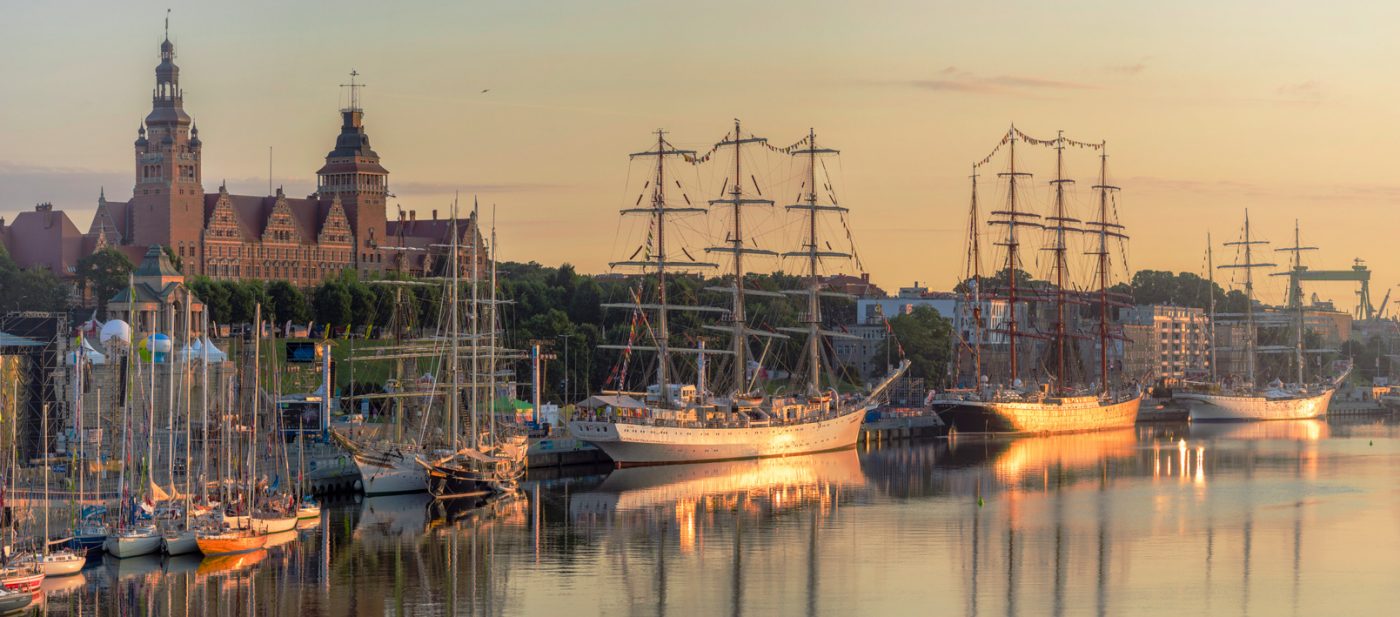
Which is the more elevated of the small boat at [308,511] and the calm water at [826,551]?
the small boat at [308,511]

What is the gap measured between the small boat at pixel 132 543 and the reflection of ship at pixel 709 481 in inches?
774

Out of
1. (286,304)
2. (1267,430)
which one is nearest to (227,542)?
(286,304)

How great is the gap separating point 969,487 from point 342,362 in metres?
49.2

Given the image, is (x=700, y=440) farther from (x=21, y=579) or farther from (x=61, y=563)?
(x=21, y=579)

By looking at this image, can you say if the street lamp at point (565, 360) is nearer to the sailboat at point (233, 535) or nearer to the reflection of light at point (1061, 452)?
the reflection of light at point (1061, 452)

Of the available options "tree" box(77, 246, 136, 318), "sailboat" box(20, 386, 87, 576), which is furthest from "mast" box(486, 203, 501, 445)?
"tree" box(77, 246, 136, 318)

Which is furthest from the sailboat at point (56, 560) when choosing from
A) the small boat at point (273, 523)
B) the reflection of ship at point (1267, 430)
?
the reflection of ship at point (1267, 430)

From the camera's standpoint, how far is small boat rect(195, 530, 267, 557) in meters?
59.2

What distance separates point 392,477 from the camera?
78.7 meters

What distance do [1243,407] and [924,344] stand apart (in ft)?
92.1

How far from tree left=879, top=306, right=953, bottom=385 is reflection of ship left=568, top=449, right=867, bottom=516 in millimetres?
50522

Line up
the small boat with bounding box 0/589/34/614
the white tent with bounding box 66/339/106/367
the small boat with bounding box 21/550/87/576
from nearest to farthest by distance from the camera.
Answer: the small boat with bounding box 0/589/34/614, the small boat with bounding box 21/550/87/576, the white tent with bounding box 66/339/106/367

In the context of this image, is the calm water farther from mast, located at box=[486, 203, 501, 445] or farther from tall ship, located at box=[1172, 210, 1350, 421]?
tall ship, located at box=[1172, 210, 1350, 421]

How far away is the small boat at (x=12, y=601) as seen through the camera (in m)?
49.7
